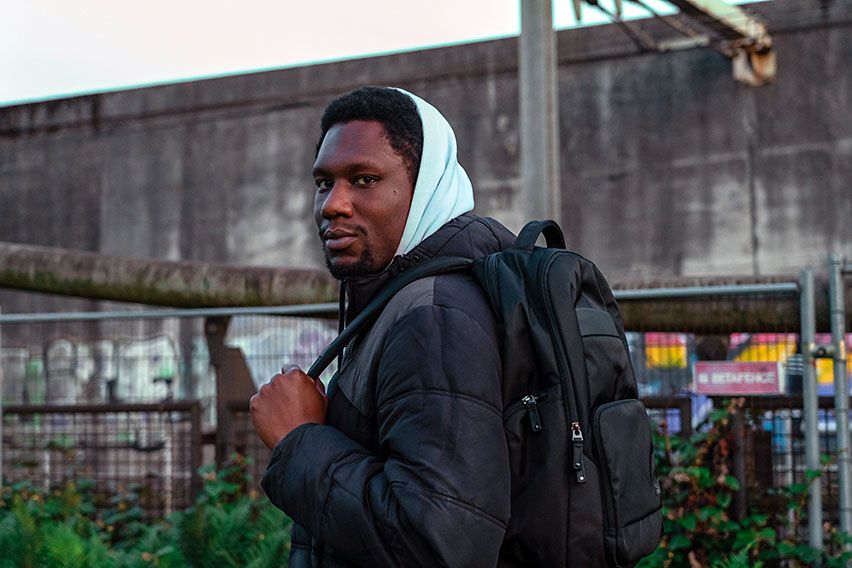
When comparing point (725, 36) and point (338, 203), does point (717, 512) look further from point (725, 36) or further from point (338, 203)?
point (725, 36)

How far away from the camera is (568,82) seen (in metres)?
17.9

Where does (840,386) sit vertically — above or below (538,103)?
below

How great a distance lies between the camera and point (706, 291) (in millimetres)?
5863

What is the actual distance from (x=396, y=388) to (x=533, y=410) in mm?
236

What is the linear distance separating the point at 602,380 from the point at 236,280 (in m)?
6.31

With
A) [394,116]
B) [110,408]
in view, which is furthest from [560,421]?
[110,408]

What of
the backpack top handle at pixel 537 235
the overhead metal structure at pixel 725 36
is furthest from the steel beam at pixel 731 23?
the backpack top handle at pixel 537 235

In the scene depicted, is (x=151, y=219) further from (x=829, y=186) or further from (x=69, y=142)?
(x=829, y=186)

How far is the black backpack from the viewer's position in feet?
6.01

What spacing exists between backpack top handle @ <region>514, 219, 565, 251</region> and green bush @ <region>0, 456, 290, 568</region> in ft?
10.7

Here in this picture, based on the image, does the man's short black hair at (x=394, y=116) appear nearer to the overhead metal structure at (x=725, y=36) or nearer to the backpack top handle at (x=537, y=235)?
the backpack top handle at (x=537, y=235)

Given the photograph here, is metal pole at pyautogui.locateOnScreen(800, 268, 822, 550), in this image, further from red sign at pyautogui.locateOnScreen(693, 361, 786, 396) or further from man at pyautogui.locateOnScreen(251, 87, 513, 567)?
man at pyautogui.locateOnScreen(251, 87, 513, 567)

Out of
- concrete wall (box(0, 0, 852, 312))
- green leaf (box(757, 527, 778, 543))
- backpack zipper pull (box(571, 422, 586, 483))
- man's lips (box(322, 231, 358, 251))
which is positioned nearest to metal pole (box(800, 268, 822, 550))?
green leaf (box(757, 527, 778, 543))

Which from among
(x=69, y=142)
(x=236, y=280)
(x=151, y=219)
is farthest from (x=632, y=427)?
(x=69, y=142)
